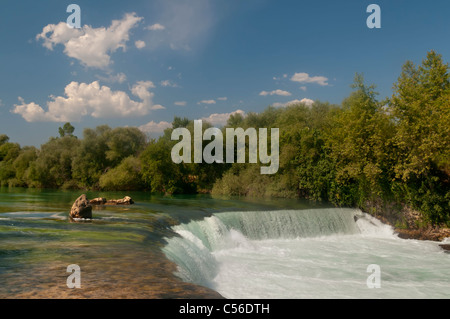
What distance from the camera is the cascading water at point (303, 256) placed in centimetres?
895

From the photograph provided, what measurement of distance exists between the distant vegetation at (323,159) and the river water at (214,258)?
4195mm

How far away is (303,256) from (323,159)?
17031mm

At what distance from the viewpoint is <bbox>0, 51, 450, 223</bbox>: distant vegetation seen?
60.0ft

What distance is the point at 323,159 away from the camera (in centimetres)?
2862

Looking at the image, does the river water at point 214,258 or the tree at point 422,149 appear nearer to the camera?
the river water at point 214,258

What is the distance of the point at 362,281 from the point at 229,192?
28.8 metres

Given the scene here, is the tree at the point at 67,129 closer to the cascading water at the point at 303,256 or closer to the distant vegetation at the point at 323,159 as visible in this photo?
the distant vegetation at the point at 323,159

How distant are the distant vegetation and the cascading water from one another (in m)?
3.24

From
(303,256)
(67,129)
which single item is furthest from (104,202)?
(67,129)

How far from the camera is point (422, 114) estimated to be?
17828 mm

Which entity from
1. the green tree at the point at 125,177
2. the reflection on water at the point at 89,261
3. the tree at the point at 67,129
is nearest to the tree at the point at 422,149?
the reflection on water at the point at 89,261

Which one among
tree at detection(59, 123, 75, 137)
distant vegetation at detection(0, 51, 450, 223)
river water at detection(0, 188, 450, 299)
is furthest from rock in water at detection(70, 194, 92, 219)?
tree at detection(59, 123, 75, 137)
